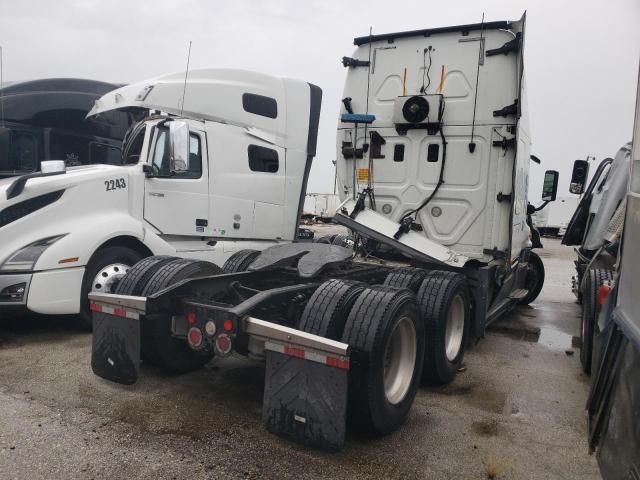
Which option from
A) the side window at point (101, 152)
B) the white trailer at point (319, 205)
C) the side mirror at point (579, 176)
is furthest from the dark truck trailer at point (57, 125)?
the white trailer at point (319, 205)

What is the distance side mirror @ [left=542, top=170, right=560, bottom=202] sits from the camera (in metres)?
7.65

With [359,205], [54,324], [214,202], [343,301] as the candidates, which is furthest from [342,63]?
[54,324]

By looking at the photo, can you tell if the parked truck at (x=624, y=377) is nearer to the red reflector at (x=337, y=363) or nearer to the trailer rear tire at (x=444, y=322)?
the red reflector at (x=337, y=363)

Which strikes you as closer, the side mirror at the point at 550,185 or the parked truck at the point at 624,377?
the parked truck at the point at 624,377

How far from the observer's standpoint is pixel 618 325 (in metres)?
2.32

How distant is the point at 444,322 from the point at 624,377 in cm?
227

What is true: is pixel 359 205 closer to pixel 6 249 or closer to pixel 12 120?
pixel 6 249

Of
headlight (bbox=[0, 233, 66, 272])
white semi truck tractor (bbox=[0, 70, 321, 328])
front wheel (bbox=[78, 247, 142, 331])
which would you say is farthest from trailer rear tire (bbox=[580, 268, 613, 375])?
headlight (bbox=[0, 233, 66, 272])

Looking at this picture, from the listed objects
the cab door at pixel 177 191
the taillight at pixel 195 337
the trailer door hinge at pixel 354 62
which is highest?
the trailer door hinge at pixel 354 62

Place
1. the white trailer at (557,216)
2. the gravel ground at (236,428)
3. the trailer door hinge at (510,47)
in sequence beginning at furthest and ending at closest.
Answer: the white trailer at (557,216) < the trailer door hinge at (510,47) < the gravel ground at (236,428)

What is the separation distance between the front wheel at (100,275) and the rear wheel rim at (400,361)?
3.28 meters

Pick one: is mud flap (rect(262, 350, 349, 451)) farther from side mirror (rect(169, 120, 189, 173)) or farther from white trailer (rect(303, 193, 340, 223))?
white trailer (rect(303, 193, 340, 223))

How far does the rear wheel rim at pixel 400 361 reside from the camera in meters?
3.47

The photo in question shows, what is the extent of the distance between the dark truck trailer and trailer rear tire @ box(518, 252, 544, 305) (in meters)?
6.86
